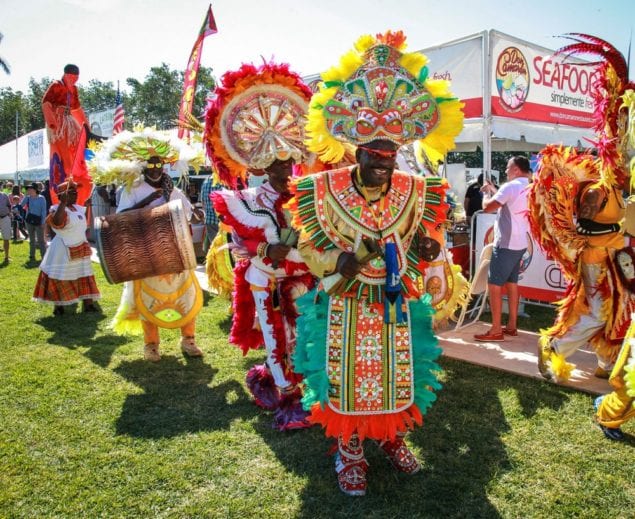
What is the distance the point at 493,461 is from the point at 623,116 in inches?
93.4

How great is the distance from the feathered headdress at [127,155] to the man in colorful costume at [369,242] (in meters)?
2.46

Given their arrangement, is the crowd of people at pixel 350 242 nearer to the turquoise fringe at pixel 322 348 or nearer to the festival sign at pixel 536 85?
the turquoise fringe at pixel 322 348

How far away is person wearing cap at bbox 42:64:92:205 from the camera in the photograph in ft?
23.8

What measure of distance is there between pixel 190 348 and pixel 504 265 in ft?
11.1

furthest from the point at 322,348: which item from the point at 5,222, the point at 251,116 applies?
the point at 5,222

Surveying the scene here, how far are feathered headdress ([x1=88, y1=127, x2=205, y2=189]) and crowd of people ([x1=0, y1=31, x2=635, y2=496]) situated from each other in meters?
0.01

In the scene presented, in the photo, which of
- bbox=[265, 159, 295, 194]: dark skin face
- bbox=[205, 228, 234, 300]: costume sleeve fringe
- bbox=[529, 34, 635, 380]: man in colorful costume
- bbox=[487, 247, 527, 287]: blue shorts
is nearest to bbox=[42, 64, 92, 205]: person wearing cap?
bbox=[205, 228, 234, 300]: costume sleeve fringe

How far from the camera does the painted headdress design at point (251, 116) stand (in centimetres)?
369

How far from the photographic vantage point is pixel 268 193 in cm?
370

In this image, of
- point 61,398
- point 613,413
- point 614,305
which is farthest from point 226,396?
point 614,305

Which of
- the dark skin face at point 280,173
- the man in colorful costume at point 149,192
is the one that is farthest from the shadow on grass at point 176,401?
the dark skin face at point 280,173

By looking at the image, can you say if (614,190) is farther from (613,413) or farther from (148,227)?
(148,227)

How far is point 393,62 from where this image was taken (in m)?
2.77

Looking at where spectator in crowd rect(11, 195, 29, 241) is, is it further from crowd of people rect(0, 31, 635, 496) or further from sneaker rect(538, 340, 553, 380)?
sneaker rect(538, 340, 553, 380)
